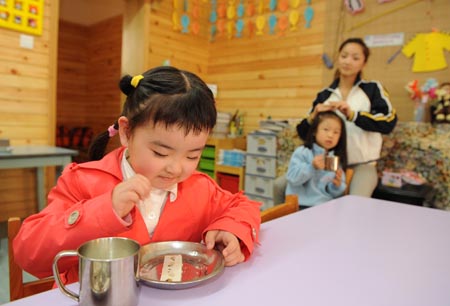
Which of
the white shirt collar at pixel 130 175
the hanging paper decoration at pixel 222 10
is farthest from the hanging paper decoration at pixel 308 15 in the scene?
the white shirt collar at pixel 130 175

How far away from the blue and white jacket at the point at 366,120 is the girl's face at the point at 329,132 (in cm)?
31

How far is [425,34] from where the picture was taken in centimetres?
298

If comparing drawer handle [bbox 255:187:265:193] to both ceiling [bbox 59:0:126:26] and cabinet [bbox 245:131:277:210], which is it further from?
ceiling [bbox 59:0:126:26]

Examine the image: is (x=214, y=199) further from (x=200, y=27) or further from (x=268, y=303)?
(x=200, y=27)

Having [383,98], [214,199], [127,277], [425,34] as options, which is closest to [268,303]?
[127,277]

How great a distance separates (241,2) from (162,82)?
4.03 meters

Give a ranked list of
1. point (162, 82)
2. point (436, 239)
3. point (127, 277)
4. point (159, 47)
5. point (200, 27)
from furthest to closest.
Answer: point (200, 27)
point (159, 47)
point (436, 239)
point (162, 82)
point (127, 277)

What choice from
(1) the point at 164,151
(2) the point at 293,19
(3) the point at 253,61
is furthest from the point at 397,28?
(1) the point at 164,151

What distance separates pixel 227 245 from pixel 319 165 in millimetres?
1378

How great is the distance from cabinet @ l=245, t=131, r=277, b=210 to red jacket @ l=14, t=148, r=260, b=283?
251cm

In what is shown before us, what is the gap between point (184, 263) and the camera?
30.4 inches

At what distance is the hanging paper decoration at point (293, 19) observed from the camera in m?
3.87

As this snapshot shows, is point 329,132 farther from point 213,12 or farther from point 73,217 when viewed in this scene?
point 213,12

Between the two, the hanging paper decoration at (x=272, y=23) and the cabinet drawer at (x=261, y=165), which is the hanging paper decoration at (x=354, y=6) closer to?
the hanging paper decoration at (x=272, y=23)
